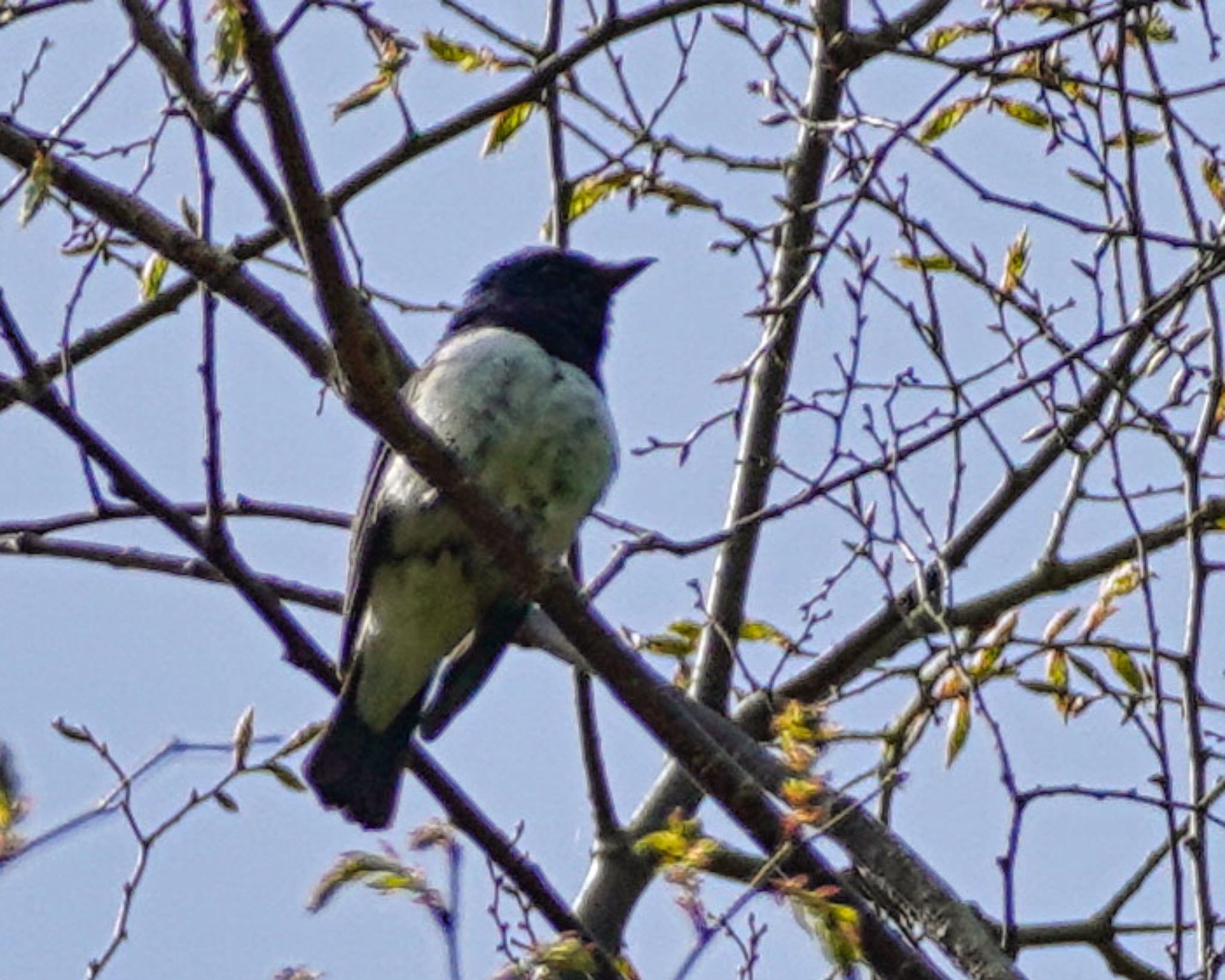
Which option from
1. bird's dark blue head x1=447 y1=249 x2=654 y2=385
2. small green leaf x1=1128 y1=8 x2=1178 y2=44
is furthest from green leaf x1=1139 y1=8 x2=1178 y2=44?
bird's dark blue head x1=447 y1=249 x2=654 y2=385

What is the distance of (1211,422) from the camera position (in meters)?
4.77

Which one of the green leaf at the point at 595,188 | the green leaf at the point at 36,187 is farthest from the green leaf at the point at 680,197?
the green leaf at the point at 36,187

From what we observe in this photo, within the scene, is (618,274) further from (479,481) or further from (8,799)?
(8,799)

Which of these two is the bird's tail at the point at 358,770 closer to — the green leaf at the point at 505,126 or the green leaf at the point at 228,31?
the green leaf at the point at 505,126

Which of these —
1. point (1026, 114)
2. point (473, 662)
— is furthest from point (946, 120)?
point (473, 662)

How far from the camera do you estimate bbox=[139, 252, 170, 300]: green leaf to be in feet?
18.3

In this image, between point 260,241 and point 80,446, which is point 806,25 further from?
point 80,446

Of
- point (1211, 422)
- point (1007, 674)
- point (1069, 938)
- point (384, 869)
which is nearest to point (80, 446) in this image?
point (384, 869)

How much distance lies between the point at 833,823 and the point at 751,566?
6.30ft

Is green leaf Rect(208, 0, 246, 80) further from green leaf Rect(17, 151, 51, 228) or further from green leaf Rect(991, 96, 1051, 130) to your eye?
green leaf Rect(991, 96, 1051, 130)

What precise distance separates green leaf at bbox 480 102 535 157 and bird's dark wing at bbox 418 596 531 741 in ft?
3.97

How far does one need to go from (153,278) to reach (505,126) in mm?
965

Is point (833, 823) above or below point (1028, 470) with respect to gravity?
below

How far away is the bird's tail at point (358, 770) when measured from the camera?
5.80 meters
